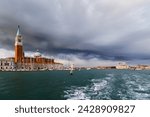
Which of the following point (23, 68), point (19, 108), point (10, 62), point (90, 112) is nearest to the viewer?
point (90, 112)

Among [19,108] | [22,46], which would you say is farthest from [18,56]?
[19,108]

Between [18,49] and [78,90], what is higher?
[18,49]

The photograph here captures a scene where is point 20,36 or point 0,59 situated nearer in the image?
point 0,59

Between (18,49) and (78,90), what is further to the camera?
(18,49)

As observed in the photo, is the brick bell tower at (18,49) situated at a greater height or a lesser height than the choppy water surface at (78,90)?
greater

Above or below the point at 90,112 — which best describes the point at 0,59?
above

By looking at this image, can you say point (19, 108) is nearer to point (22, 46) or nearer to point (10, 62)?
point (10, 62)

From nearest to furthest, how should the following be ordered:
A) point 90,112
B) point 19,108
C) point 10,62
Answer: point 90,112
point 19,108
point 10,62

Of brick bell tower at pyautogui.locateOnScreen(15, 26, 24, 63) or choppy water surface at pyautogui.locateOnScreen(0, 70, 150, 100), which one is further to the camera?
brick bell tower at pyautogui.locateOnScreen(15, 26, 24, 63)

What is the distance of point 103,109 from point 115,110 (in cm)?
92

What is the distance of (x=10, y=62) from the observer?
17550 cm

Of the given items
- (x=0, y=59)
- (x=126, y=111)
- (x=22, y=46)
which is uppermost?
(x=22, y=46)

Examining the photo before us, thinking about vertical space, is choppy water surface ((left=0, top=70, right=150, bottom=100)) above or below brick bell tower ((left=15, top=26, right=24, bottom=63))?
below

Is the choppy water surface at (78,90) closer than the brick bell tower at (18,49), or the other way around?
the choppy water surface at (78,90)
